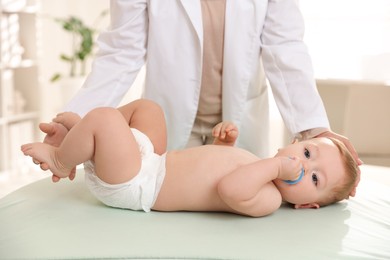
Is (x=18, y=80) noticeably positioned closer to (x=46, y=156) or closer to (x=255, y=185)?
(x=46, y=156)

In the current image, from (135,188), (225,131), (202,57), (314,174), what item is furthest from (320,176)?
(202,57)

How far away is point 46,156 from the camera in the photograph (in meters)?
1.37

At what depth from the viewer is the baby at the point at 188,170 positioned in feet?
4.44

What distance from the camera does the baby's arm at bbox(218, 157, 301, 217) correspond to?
1326mm

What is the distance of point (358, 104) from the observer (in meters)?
3.12

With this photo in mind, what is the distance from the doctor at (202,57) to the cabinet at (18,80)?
2352mm

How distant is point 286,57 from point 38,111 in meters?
3.11

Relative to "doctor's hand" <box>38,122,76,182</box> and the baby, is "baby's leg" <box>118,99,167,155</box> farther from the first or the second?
"doctor's hand" <box>38,122,76,182</box>

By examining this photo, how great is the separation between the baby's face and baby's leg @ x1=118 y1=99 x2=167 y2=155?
0.34 meters

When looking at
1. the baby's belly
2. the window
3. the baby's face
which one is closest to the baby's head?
the baby's face

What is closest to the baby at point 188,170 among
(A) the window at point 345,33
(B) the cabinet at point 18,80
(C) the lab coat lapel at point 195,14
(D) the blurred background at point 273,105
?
(C) the lab coat lapel at point 195,14

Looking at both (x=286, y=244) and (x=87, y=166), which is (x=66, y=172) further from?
(x=286, y=244)

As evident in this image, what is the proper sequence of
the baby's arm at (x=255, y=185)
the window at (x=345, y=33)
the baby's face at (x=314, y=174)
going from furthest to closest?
the window at (x=345, y=33), the baby's face at (x=314, y=174), the baby's arm at (x=255, y=185)

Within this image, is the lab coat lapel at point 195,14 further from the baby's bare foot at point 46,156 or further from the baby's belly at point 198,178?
the baby's bare foot at point 46,156
